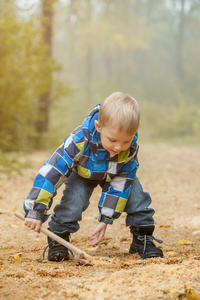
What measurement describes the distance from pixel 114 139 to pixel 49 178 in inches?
18.2

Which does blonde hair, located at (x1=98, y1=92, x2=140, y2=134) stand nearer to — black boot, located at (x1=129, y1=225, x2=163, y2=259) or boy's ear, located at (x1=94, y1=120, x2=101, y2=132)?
boy's ear, located at (x1=94, y1=120, x2=101, y2=132)

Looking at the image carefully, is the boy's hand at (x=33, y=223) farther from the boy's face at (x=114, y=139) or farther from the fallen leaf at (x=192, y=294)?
the fallen leaf at (x=192, y=294)

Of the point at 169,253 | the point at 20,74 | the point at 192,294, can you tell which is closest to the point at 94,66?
the point at 20,74

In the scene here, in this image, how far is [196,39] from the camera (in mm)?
26203

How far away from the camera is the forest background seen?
767cm

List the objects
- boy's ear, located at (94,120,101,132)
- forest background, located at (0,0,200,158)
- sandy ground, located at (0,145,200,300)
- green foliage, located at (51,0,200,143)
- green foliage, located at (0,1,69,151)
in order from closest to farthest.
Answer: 1. sandy ground, located at (0,145,200,300)
2. boy's ear, located at (94,120,101,132)
3. green foliage, located at (0,1,69,151)
4. forest background, located at (0,0,200,158)
5. green foliage, located at (51,0,200,143)

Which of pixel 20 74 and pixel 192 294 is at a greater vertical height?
pixel 20 74

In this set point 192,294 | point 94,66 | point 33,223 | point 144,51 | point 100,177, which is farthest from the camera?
point 94,66

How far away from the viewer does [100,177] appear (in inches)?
90.5

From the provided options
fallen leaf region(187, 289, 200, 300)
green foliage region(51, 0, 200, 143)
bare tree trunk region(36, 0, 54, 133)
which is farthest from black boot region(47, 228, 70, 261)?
green foliage region(51, 0, 200, 143)

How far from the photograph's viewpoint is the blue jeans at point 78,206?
236cm

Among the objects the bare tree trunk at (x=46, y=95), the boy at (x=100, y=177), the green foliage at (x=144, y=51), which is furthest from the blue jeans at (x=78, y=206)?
the green foliage at (x=144, y=51)

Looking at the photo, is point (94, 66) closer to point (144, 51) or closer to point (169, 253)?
point (144, 51)

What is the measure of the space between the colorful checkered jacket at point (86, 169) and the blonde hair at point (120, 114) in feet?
0.56
